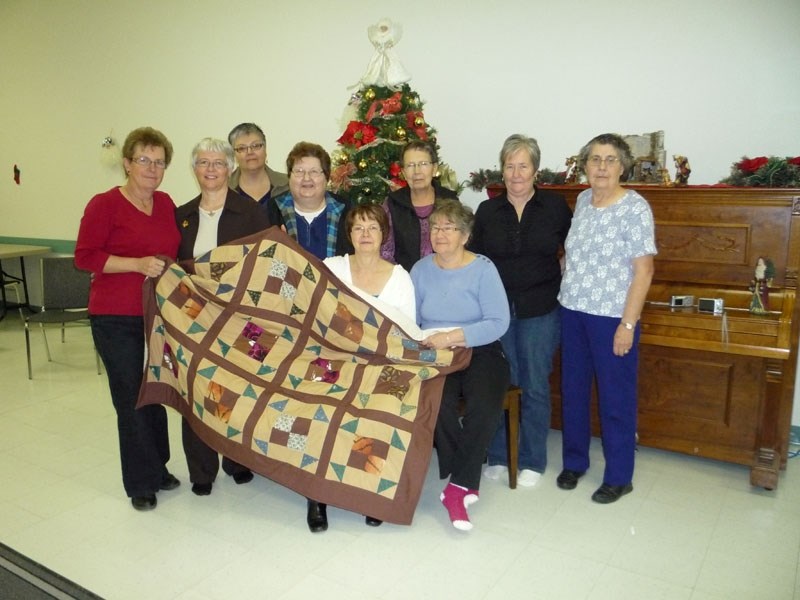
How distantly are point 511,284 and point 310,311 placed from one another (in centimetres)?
84

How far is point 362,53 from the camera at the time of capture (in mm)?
4074

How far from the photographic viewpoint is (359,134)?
316 centimetres

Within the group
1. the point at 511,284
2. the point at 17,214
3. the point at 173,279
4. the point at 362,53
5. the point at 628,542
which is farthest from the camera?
the point at 17,214

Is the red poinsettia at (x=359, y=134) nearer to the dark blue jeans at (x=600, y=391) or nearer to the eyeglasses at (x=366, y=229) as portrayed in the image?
the eyeglasses at (x=366, y=229)

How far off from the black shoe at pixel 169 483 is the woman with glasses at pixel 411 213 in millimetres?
1354

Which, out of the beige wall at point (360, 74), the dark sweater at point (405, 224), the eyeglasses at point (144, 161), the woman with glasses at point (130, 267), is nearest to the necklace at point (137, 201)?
the woman with glasses at point (130, 267)

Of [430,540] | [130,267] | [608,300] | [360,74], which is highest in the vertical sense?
[360,74]

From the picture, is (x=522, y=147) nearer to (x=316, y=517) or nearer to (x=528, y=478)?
(x=528, y=478)

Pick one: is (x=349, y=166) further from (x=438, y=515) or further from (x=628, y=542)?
(x=628, y=542)

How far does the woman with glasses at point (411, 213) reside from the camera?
105 inches

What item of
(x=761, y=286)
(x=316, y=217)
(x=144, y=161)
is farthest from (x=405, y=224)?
(x=761, y=286)

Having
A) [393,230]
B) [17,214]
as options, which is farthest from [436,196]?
[17,214]

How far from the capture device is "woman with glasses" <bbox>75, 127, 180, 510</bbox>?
2346mm

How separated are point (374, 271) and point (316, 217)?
391 mm
